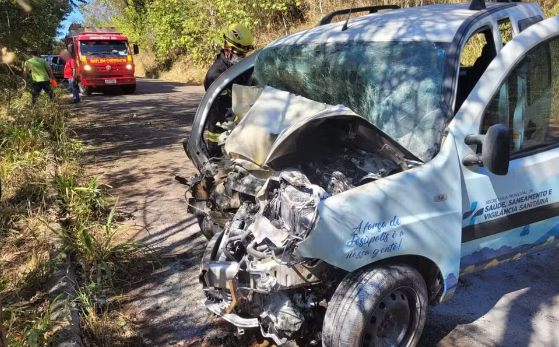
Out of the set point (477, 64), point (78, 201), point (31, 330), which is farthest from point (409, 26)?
point (78, 201)

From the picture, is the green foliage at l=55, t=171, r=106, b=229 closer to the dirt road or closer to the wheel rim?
the dirt road

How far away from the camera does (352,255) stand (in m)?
2.50

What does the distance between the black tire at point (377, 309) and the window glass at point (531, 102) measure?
42.0 inches

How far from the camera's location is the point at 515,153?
302 centimetres

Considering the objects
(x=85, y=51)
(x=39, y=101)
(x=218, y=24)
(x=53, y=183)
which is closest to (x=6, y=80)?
(x=39, y=101)

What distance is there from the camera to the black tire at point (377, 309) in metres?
2.51

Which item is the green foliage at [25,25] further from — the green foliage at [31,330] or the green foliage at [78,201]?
the green foliage at [31,330]

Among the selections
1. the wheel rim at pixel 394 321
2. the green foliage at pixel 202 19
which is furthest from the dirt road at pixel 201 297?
the green foliage at pixel 202 19

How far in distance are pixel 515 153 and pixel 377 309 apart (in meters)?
1.37

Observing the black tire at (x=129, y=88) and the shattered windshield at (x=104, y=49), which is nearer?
the shattered windshield at (x=104, y=49)

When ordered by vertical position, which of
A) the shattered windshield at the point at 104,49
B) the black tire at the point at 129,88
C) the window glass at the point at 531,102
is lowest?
the black tire at the point at 129,88

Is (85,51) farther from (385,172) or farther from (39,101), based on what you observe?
(385,172)

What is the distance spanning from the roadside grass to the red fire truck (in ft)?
38.3

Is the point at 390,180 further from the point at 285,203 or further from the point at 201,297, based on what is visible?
the point at 201,297
